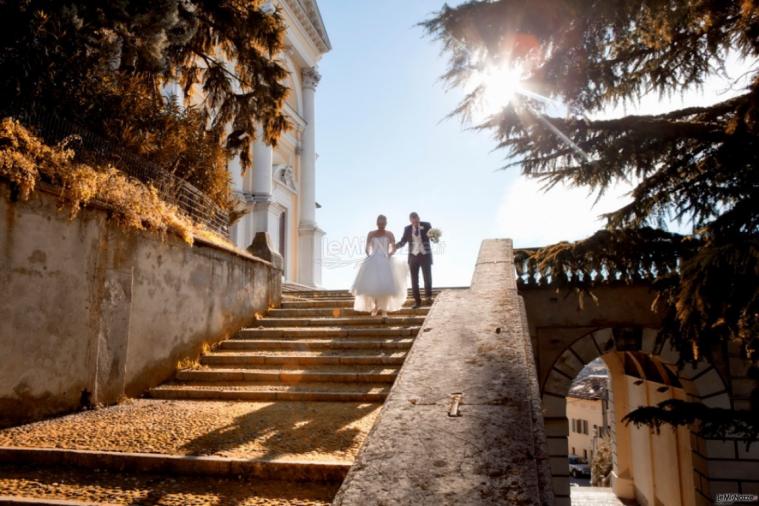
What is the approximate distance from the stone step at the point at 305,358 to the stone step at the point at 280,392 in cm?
49

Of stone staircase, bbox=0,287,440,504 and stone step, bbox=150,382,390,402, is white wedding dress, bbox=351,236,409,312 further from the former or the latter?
stone step, bbox=150,382,390,402

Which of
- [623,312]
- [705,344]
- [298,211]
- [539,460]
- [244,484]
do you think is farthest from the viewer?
[298,211]

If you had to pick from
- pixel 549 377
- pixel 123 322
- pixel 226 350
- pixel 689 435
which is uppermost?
pixel 123 322

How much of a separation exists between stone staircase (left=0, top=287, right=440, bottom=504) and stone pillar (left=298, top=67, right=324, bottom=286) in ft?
44.5

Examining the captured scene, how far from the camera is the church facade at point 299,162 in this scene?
20.1 metres

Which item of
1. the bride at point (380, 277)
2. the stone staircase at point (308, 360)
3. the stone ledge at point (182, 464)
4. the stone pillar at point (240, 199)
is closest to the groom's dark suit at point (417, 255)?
the bride at point (380, 277)

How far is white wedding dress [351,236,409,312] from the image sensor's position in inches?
304

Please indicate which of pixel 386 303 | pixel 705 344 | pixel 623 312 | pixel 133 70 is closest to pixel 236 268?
pixel 386 303

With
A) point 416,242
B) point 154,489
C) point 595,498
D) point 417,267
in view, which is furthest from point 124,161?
point 595,498

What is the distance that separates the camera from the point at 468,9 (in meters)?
5.28

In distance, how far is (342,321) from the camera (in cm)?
798

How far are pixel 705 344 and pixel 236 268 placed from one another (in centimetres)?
674

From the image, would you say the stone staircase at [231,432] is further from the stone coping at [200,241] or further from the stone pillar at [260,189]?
the stone pillar at [260,189]

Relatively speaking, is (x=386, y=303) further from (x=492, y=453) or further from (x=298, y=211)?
(x=298, y=211)
